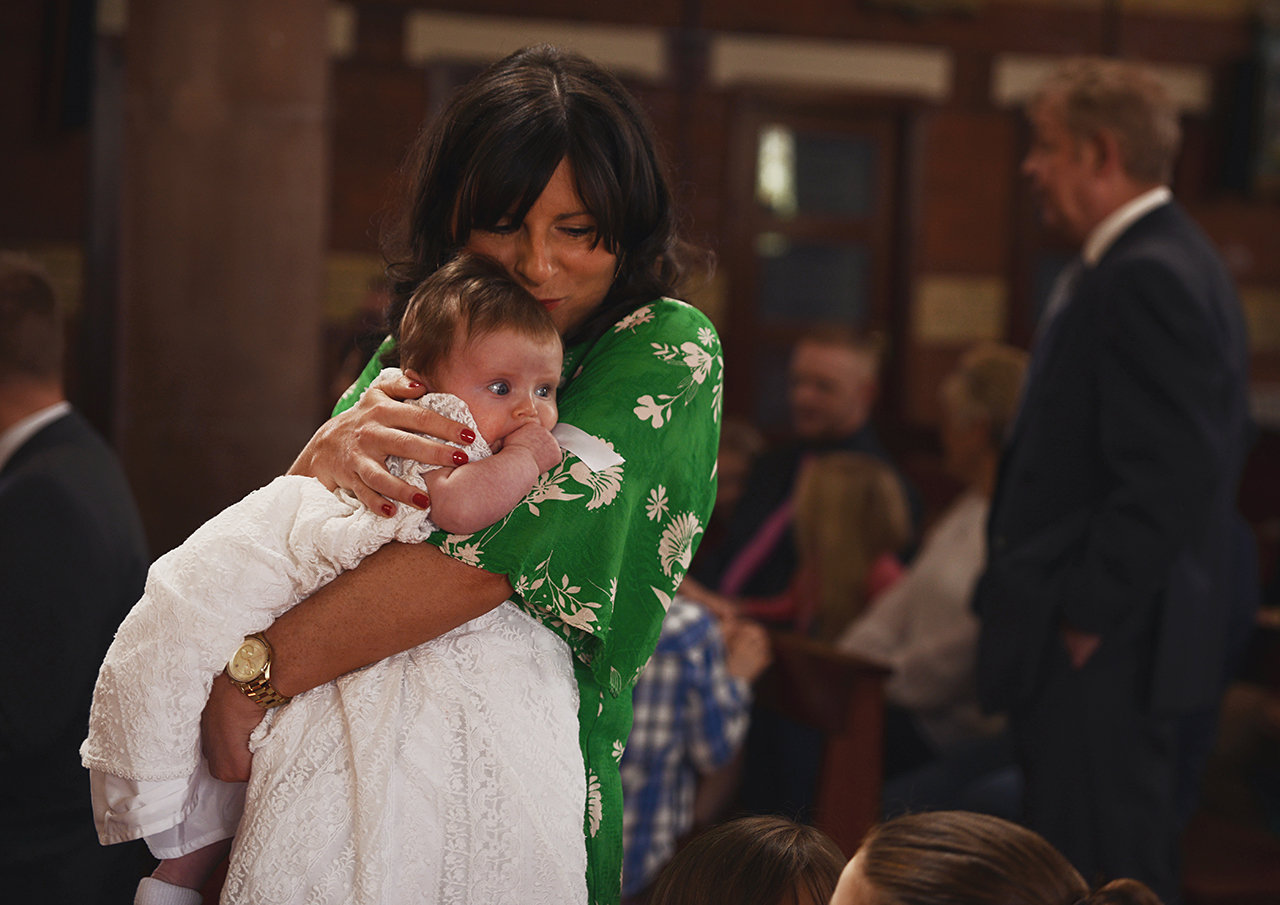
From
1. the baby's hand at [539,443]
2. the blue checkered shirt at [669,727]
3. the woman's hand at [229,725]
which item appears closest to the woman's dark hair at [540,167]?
the baby's hand at [539,443]

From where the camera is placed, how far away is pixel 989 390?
3.47 metres

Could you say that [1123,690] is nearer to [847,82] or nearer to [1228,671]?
[1228,671]

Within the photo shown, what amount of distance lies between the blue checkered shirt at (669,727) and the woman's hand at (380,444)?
1.45 m

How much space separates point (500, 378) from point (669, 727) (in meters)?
1.60

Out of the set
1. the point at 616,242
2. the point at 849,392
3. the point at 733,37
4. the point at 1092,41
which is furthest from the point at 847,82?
the point at 616,242

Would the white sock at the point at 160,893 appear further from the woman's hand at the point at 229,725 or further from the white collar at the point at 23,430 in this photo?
the white collar at the point at 23,430

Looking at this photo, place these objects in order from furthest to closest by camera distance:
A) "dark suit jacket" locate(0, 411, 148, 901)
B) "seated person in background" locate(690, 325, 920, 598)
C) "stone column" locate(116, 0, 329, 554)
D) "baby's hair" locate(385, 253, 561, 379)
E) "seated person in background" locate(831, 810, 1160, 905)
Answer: "seated person in background" locate(690, 325, 920, 598) < "stone column" locate(116, 0, 329, 554) < "dark suit jacket" locate(0, 411, 148, 901) < "baby's hair" locate(385, 253, 561, 379) < "seated person in background" locate(831, 810, 1160, 905)

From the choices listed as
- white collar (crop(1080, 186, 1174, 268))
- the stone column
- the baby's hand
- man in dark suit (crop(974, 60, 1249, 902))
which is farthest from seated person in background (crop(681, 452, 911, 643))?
the baby's hand

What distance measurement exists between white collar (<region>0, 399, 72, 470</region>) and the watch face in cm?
110

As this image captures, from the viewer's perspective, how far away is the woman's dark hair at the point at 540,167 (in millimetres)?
1334

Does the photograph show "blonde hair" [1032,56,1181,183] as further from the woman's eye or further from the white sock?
the white sock

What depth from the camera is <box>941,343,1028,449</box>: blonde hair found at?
11.3 feet

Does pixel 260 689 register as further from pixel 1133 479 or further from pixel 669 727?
pixel 1133 479

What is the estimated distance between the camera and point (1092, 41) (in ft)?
27.4
